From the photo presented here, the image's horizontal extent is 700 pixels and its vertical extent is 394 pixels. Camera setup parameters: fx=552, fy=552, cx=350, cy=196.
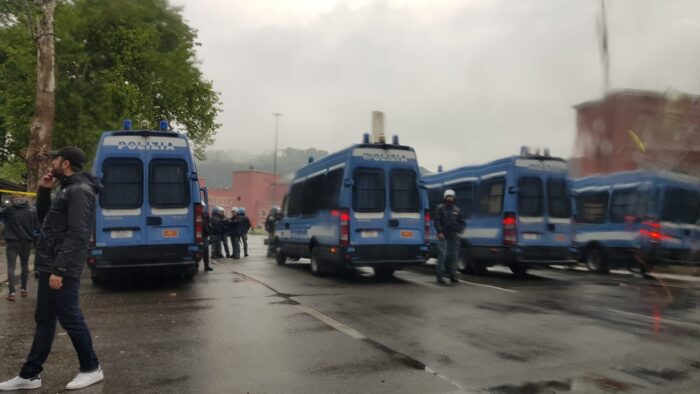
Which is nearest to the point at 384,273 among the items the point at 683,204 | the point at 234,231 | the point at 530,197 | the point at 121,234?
the point at 530,197

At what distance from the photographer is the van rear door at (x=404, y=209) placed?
37.2 feet

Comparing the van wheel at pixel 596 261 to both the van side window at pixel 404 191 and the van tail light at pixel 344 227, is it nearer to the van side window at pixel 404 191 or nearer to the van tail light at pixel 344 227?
the van side window at pixel 404 191

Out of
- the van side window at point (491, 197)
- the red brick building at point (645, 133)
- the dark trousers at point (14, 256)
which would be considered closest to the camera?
the red brick building at point (645, 133)

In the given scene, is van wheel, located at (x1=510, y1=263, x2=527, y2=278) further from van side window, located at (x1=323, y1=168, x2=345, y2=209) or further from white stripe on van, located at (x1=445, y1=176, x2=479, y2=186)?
van side window, located at (x1=323, y1=168, x2=345, y2=209)

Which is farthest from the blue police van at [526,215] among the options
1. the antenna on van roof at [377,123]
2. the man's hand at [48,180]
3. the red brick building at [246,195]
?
the red brick building at [246,195]

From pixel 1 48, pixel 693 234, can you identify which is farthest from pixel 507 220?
pixel 1 48

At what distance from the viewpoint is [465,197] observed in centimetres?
1401

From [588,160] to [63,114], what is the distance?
69.1ft

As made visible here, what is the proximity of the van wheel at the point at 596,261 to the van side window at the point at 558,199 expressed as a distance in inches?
125

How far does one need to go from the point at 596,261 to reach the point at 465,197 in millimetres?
4420

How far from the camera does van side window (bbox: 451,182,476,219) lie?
13.7m

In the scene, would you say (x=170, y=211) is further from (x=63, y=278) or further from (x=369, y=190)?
(x=63, y=278)

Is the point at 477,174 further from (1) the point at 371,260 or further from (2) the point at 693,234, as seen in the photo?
(2) the point at 693,234

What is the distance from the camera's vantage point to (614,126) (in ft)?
11.5
